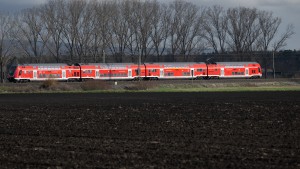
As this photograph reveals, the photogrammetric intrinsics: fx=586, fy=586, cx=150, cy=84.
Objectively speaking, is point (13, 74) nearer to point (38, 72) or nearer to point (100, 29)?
point (38, 72)

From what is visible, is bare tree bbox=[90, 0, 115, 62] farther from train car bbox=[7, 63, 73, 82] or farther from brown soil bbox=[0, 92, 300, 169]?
brown soil bbox=[0, 92, 300, 169]

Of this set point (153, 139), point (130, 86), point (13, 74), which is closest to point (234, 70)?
point (130, 86)

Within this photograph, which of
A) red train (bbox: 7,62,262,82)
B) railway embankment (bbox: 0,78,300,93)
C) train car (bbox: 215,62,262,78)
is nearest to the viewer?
railway embankment (bbox: 0,78,300,93)

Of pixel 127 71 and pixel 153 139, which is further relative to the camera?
pixel 127 71

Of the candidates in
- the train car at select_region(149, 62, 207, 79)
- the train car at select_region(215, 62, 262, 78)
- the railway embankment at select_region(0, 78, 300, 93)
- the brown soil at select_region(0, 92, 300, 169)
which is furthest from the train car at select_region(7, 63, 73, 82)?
the brown soil at select_region(0, 92, 300, 169)

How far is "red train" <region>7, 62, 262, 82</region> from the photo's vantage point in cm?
7344

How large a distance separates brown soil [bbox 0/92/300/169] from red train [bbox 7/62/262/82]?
1772 inches

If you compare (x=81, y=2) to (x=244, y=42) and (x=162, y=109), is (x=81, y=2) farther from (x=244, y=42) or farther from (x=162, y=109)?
(x=162, y=109)

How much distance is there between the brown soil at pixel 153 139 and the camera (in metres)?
14.4

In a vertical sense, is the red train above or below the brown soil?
above

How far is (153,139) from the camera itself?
60.6 feet

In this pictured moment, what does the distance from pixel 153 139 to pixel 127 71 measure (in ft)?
194

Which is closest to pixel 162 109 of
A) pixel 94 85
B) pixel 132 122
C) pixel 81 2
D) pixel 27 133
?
pixel 132 122

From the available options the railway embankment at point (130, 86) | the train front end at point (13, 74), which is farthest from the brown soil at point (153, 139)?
the train front end at point (13, 74)
